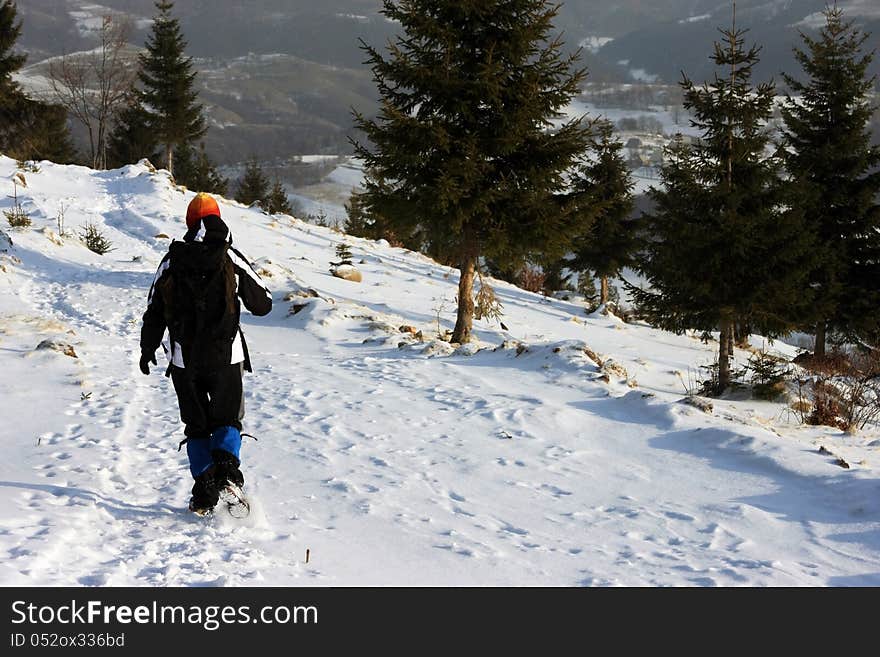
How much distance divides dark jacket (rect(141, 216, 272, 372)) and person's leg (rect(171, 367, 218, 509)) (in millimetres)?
127

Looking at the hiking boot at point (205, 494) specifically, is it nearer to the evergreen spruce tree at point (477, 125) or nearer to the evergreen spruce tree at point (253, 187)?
the evergreen spruce tree at point (477, 125)

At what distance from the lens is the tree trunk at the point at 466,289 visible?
40.5 feet

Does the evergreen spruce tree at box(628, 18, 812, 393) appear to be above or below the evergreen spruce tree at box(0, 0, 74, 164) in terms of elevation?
below

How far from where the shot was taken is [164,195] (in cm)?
2494

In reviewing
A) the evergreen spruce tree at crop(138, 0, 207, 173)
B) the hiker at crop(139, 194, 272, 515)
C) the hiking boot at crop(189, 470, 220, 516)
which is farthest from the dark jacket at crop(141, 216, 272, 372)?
the evergreen spruce tree at crop(138, 0, 207, 173)

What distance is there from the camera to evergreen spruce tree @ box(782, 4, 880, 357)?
1969 cm

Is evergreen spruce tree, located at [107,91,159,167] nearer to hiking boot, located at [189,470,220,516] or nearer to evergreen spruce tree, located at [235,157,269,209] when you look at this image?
evergreen spruce tree, located at [235,157,269,209]

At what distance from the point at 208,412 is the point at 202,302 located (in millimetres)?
752

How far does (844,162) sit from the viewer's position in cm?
2000

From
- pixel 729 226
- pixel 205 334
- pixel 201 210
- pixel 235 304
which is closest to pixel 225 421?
pixel 205 334

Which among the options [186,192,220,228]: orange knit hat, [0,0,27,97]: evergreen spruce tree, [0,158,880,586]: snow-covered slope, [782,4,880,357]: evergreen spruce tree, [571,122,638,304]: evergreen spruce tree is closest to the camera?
[0,158,880,586]: snow-covered slope

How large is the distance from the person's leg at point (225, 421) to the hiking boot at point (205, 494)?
0.19 ft

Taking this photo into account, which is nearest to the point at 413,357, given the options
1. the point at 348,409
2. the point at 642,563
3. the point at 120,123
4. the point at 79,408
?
the point at 348,409
